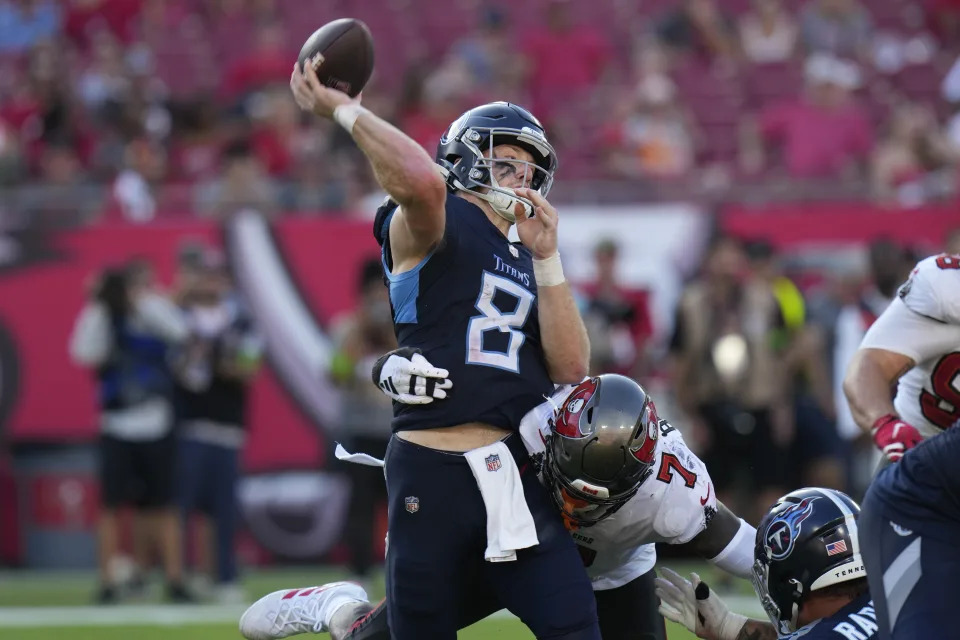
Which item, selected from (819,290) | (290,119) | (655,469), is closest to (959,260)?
(655,469)

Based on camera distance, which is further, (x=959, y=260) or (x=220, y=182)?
(x=220, y=182)

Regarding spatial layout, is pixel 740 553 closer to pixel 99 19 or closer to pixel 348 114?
pixel 348 114

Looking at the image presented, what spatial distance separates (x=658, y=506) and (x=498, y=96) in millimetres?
8259

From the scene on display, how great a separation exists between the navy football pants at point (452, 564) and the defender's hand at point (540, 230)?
610 mm

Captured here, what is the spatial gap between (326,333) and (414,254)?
20.4 ft

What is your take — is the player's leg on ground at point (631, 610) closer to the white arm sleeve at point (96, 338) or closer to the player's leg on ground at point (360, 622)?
the player's leg on ground at point (360, 622)

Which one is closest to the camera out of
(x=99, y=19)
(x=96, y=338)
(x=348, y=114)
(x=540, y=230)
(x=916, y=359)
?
(x=348, y=114)

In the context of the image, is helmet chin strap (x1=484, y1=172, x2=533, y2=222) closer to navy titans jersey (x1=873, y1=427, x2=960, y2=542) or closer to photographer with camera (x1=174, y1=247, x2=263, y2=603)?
navy titans jersey (x1=873, y1=427, x2=960, y2=542)

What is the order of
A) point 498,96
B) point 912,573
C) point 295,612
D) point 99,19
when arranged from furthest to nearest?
point 99,19 → point 498,96 → point 295,612 → point 912,573

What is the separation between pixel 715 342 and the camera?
9109 mm

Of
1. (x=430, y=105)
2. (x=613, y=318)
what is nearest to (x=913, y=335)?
(x=613, y=318)

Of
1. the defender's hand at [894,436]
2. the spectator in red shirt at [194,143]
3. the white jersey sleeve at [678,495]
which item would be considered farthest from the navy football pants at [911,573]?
the spectator in red shirt at [194,143]

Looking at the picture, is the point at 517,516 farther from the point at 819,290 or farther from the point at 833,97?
the point at 833,97

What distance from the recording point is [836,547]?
409 centimetres
